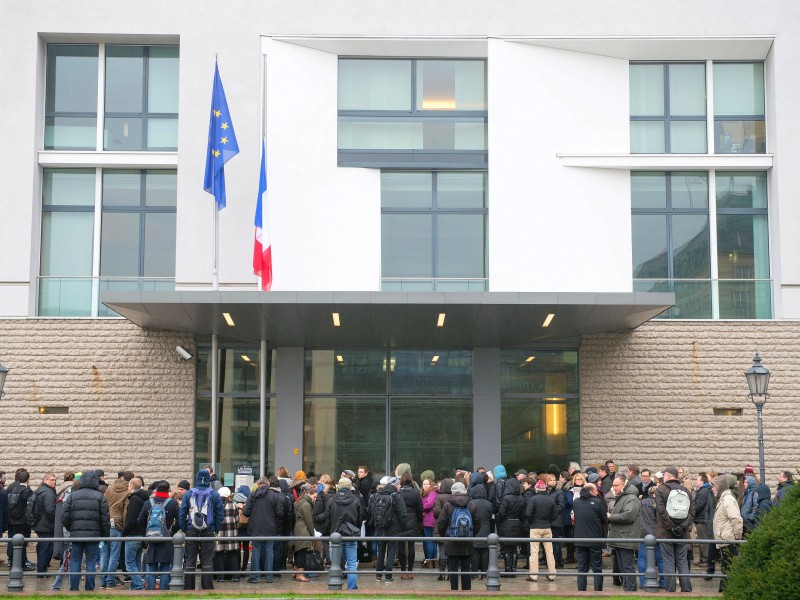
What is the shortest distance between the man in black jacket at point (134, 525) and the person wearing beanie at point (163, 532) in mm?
174

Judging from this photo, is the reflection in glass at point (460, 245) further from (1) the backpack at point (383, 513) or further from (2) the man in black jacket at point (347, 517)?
(2) the man in black jacket at point (347, 517)

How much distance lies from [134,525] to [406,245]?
33.0ft

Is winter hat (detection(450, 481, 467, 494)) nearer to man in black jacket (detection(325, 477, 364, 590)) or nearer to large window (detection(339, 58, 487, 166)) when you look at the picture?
man in black jacket (detection(325, 477, 364, 590))

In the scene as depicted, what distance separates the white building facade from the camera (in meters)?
23.5

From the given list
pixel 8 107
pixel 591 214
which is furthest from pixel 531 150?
pixel 8 107

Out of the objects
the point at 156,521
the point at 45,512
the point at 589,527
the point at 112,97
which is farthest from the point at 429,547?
the point at 112,97

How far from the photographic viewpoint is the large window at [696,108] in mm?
24562

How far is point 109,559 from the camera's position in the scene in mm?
16250

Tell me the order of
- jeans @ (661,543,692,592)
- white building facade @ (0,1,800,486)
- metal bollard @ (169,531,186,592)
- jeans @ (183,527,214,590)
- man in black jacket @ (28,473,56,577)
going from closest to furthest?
metal bollard @ (169,531,186,592) < jeans @ (661,543,692,592) < jeans @ (183,527,214,590) < man in black jacket @ (28,473,56,577) < white building facade @ (0,1,800,486)

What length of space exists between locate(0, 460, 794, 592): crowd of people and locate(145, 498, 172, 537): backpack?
0.06 feet

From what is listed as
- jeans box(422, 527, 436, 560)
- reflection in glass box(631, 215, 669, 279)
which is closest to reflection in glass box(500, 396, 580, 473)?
reflection in glass box(631, 215, 669, 279)

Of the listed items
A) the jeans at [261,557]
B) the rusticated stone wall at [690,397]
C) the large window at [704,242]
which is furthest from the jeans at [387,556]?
the large window at [704,242]

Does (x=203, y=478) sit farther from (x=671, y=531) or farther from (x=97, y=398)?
(x=97, y=398)

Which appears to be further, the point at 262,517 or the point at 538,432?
the point at 538,432
